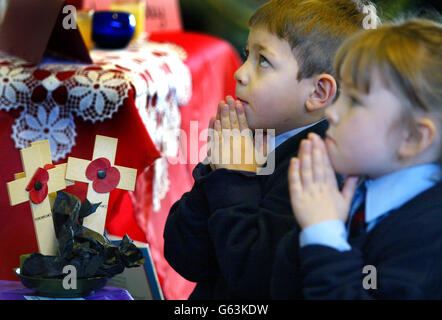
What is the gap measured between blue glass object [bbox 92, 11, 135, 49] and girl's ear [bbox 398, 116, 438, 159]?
1.03 metres

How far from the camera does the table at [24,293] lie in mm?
885

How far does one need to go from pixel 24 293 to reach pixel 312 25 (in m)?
0.64

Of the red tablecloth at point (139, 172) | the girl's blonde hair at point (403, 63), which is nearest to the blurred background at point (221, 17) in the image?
the red tablecloth at point (139, 172)

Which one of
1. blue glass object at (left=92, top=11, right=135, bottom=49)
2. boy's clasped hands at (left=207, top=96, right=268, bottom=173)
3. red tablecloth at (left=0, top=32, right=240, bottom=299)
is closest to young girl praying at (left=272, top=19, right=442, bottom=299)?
boy's clasped hands at (left=207, top=96, right=268, bottom=173)

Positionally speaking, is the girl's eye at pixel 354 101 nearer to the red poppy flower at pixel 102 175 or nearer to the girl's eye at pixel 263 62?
the girl's eye at pixel 263 62

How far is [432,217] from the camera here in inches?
27.3

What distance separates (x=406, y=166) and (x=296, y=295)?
217mm

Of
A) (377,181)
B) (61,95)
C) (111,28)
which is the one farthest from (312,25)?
(111,28)

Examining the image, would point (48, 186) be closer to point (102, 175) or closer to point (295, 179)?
point (102, 175)

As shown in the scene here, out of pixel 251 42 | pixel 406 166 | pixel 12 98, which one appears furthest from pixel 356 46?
pixel 12 98

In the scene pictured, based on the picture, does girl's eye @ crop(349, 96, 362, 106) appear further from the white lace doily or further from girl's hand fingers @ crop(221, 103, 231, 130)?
the white lace doily

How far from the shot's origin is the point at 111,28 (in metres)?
1.53

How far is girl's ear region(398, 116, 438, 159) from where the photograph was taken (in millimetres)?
659

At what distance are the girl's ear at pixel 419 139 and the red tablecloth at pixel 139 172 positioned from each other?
64 centimetres
